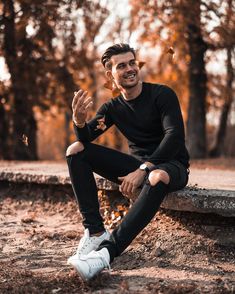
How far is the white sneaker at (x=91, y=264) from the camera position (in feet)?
10.0

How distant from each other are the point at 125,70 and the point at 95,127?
532mm

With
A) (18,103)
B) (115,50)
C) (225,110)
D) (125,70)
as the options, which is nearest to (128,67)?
(125,70)

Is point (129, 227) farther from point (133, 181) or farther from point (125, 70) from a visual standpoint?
point (125, 70)

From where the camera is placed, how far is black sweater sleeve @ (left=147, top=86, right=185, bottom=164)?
140 inches

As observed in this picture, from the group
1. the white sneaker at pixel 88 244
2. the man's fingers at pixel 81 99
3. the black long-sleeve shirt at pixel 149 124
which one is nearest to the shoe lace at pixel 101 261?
the white sneaker at pixel 88 244

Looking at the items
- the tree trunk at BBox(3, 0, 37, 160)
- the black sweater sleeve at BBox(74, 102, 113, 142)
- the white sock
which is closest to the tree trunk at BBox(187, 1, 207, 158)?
the tree trunk at BBox(3, 0, 37, 160)

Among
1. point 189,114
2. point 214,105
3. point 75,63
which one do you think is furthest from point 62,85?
point 214,105

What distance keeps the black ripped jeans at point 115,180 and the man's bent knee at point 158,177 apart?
2 cm

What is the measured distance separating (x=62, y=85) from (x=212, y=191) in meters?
7.69

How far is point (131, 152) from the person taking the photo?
4066mm

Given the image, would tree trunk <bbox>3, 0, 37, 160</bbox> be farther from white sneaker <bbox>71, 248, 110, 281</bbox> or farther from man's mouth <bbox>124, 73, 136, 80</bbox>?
white sneaker <bbox>71, 248, 110, 281</bbox>

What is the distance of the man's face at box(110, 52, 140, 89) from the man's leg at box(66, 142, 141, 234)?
557 millimetres

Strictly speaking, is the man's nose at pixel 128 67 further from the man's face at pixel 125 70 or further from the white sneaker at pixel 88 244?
the white sneaker at pixel 88 244

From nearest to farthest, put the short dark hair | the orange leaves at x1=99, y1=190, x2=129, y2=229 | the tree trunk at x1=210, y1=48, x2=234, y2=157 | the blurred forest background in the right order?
the short dark hair
the orange leaves at x1=99, y1=190, x2=129, y2=229
the blurred forest background
the tree trunk at x1=210, y1=48, x2=234, y2=157
